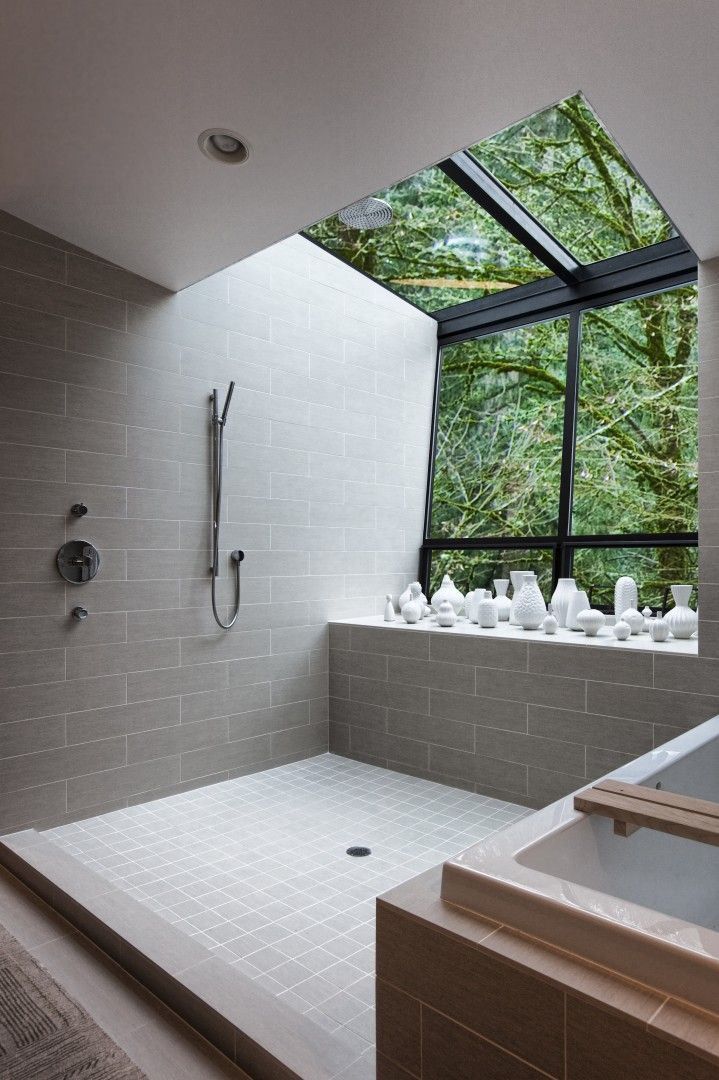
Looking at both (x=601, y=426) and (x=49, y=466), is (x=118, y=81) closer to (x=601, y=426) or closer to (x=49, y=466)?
(x=49, y=466)

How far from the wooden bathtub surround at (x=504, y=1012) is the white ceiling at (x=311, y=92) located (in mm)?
2156

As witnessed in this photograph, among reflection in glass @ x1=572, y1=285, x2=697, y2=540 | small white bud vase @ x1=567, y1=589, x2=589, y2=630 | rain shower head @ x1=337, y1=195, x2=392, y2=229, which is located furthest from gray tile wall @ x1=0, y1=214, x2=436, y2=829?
small white bud vase @ x1=567, y1=589, x2=589, y2=630

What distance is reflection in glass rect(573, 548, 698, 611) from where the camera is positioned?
386 cm

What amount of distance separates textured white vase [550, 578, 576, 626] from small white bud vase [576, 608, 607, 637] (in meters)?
0.30

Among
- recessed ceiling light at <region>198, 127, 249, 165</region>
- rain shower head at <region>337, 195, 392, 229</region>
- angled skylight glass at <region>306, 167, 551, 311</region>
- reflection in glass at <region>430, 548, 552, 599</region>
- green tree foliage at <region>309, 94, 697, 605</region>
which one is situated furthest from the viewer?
reflection in glass at <region>430, 548, 552, 599</region>

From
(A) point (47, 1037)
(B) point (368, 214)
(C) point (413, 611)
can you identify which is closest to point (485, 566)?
(C) point (413, 611)

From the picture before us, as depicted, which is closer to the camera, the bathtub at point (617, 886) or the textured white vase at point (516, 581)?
the bathtub at point (617, 886)

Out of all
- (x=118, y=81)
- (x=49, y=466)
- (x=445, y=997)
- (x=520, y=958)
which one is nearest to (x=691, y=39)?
(x=118, y=81)

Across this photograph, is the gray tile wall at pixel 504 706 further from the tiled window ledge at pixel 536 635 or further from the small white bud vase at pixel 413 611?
the small white bud vase at pixel 413 611

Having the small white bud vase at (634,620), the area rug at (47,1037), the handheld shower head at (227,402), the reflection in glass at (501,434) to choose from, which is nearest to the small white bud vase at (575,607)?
the small white bud vase at (634,620)

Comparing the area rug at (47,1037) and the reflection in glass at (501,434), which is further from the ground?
the reflection in glass at (501,434)

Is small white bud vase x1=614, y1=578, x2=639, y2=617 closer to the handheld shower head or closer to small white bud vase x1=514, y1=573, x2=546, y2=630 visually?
small white bud vase x1=514, y1=573, x2=546, y2=630

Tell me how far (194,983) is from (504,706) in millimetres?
1991

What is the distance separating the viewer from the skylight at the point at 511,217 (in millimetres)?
3438
